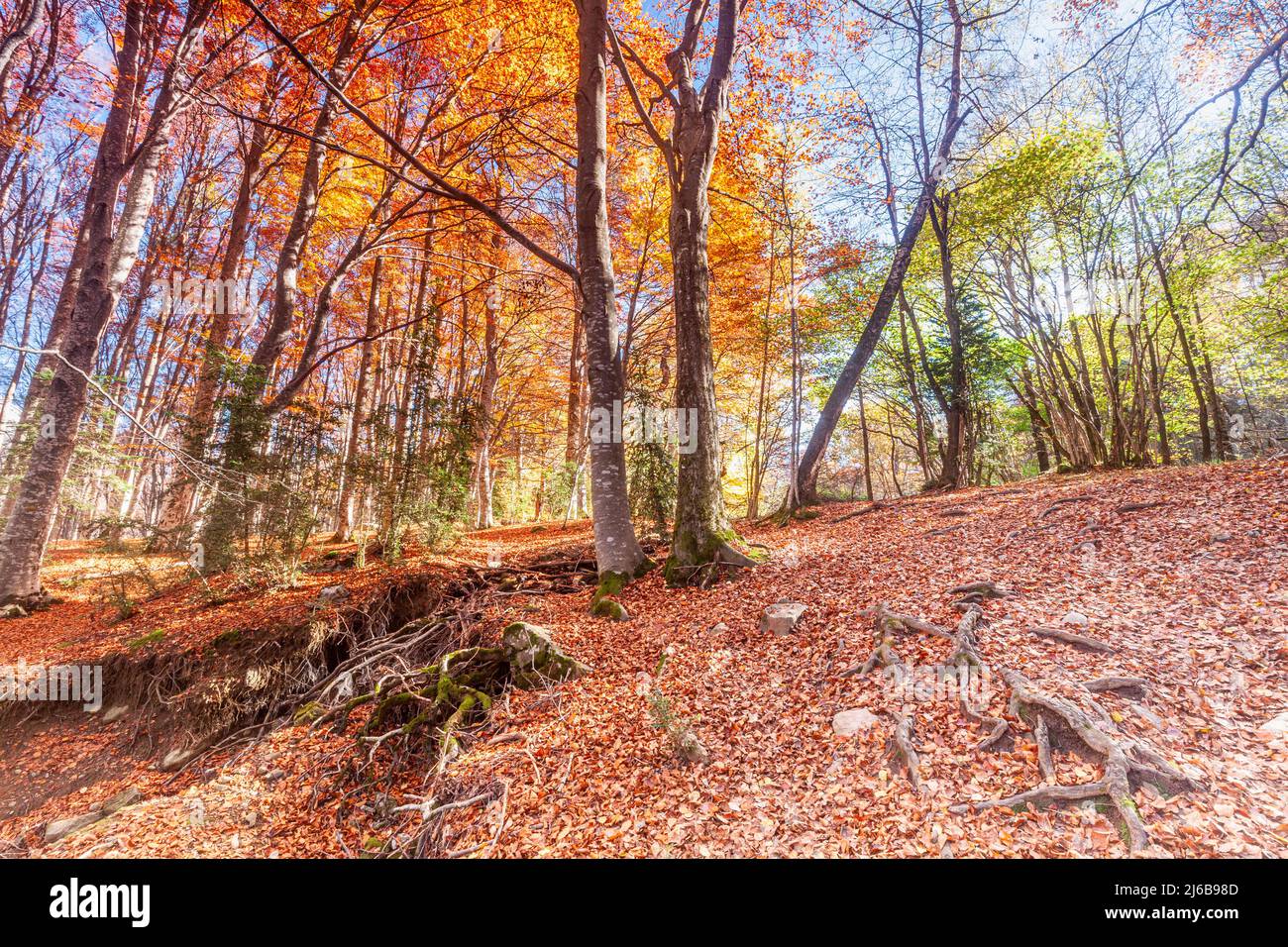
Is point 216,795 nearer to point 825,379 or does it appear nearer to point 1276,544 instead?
point 1276,544

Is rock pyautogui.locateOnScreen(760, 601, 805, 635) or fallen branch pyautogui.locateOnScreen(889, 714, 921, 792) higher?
rock pyautogui.locateOnScreen(760, 601, 805, 635)

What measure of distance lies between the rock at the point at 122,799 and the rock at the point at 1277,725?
814cm

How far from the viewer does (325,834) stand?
10.8ft

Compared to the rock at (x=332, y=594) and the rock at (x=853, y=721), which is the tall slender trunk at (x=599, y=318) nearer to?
the rock at (x=853, y=721)

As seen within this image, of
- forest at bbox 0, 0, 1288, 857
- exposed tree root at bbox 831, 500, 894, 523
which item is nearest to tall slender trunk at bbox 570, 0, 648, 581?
forest at bbox 0, 0, 1288, 857

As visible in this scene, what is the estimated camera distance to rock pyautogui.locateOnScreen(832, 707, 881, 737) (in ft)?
9.55

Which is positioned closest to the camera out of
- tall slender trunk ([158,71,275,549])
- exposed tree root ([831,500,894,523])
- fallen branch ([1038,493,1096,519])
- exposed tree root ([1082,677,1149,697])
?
exposed tree root ([1082,677,1149,697])

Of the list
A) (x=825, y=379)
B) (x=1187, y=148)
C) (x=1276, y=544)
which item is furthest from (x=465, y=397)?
(x=1187, y=148)

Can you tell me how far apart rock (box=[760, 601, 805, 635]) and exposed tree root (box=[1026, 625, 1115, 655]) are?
175cm

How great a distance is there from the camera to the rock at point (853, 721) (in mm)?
2911

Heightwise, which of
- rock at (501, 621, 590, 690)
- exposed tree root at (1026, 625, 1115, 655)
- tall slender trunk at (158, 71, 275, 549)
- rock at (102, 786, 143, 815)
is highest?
tall slender trunk at (158, 71, 275, 549)

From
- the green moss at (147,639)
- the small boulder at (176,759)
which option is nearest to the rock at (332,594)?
the green moss at (147,639)

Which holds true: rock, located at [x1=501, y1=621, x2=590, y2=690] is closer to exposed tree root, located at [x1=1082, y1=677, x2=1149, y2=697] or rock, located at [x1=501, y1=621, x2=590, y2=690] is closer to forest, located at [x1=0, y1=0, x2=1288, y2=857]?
forest, located at [x1=0, y1=0, x2=1288, y2=857]
